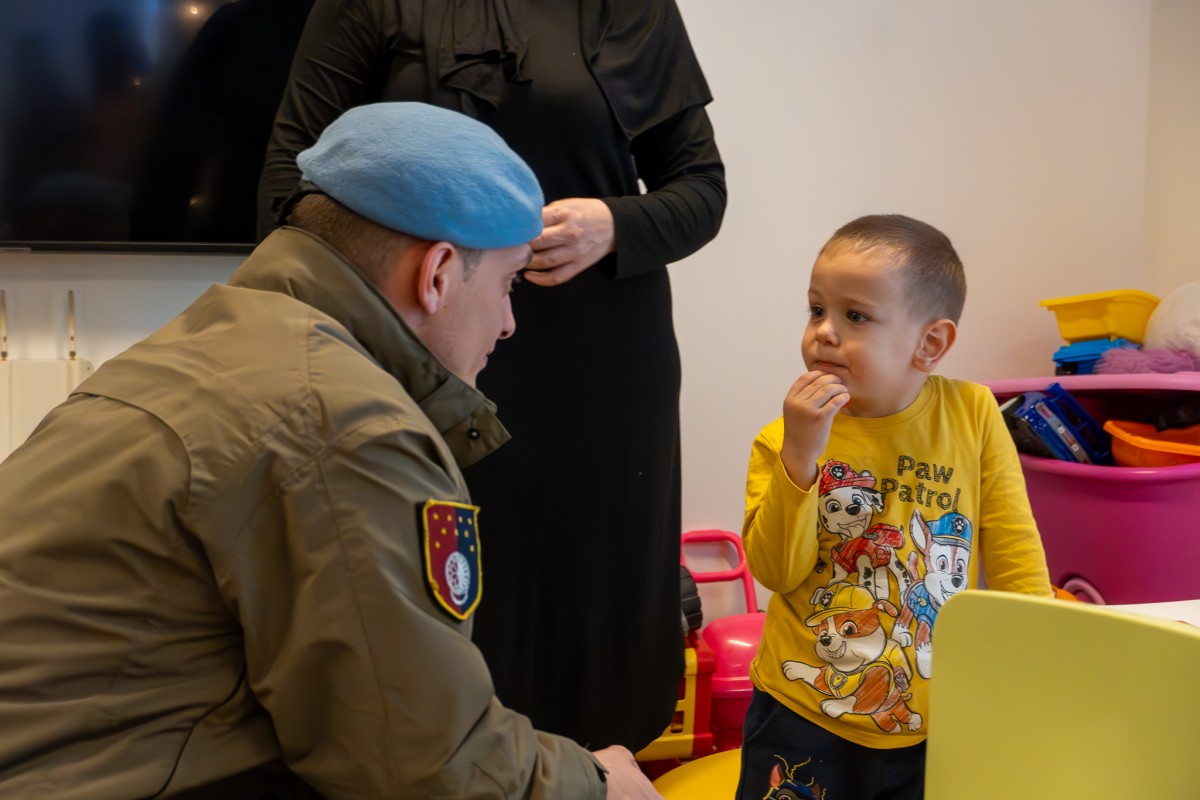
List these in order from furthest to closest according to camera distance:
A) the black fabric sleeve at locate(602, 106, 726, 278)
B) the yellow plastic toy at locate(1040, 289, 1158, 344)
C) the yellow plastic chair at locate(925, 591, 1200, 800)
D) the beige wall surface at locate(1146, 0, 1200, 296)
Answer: the beige wall surface at locate(1146, 0, 1200, 296) → the yellow plastic toy at locate(1040, 289, 1158, 344) → the black fabric sleeve at locate(602, 106, 726, 278) → the yellow plastic chair at locate(925, 591, 1200, 800)

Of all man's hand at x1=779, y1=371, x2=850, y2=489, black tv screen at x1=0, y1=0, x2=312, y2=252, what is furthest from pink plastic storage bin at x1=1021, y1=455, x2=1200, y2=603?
black tv screen at x1=0, y1=0, x2=312, y2=252

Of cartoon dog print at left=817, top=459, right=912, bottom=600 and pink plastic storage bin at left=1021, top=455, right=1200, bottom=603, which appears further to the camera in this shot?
pink plastic storage bin at left=1021, top=455, right=1200, bottom=603

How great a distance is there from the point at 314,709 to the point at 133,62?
1702mm

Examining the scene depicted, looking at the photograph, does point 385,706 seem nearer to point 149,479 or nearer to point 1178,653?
point 149,479

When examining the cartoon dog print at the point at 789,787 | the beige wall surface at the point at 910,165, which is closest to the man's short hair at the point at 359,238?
the cartoon dog print at the point at 789,787

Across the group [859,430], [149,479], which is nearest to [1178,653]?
[859,430]

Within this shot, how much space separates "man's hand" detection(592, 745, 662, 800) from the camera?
0.89m

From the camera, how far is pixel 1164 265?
282cm

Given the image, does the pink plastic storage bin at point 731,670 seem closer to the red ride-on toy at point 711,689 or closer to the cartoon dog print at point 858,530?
the red ride-on toy at point 711,689

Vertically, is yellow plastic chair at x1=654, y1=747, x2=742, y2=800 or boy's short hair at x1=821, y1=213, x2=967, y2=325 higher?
boy's short hair at x1=821, y1=213, x2=967, y2=325

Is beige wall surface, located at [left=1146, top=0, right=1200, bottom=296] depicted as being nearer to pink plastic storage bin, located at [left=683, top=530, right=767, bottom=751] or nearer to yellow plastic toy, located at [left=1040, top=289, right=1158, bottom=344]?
yellow plastic toy, located at [left=1040, top=289, right=1158, bottom=344]

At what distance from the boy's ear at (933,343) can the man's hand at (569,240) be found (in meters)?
0.42

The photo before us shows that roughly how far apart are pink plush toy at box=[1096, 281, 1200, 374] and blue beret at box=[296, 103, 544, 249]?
6.01ft

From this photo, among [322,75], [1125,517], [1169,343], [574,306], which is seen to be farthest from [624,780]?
[1169,343]
